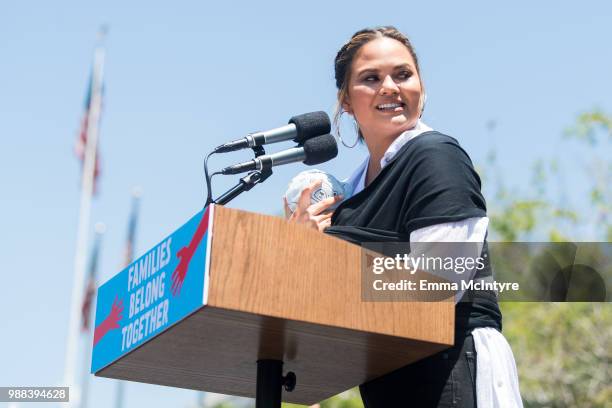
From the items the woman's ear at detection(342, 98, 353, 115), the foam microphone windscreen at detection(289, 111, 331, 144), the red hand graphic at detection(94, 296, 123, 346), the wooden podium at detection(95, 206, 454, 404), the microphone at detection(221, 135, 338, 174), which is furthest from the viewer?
the woman's ear at detection(342, 98, 353, 115)

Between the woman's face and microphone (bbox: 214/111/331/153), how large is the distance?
0.13 m

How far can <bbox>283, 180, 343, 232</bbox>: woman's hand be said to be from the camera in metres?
3.16

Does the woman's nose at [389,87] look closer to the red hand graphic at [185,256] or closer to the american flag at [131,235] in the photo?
the red hand graphic at [185,256]

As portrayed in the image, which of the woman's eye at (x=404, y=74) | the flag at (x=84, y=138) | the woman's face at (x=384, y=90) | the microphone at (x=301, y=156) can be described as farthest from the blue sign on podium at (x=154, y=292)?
the flag at (x=84, y=138)

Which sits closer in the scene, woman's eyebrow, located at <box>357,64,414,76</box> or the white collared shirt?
the white collared shirt

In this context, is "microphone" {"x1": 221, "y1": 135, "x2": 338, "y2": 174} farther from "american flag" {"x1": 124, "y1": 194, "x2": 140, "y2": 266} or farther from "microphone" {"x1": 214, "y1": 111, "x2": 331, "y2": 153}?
"american flag" {"x1": 124, "y1": 194, "x2": 140, "y2": 266}

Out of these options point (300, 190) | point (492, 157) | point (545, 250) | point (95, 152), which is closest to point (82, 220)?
point (95, 152)

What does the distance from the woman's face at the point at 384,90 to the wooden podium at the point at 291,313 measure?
822mm

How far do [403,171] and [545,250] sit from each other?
5.11 meters

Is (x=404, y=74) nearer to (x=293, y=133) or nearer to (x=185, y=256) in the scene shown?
(x=293, y=133)

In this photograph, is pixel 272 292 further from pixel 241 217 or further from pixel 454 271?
pixel 454 271

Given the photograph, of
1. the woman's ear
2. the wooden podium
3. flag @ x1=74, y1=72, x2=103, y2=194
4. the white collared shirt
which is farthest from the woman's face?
flag @ x1=74, y1=72, x2=103, y2=194

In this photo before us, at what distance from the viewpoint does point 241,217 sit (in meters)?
2.38

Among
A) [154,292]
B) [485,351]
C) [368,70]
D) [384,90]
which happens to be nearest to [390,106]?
[384,90]
